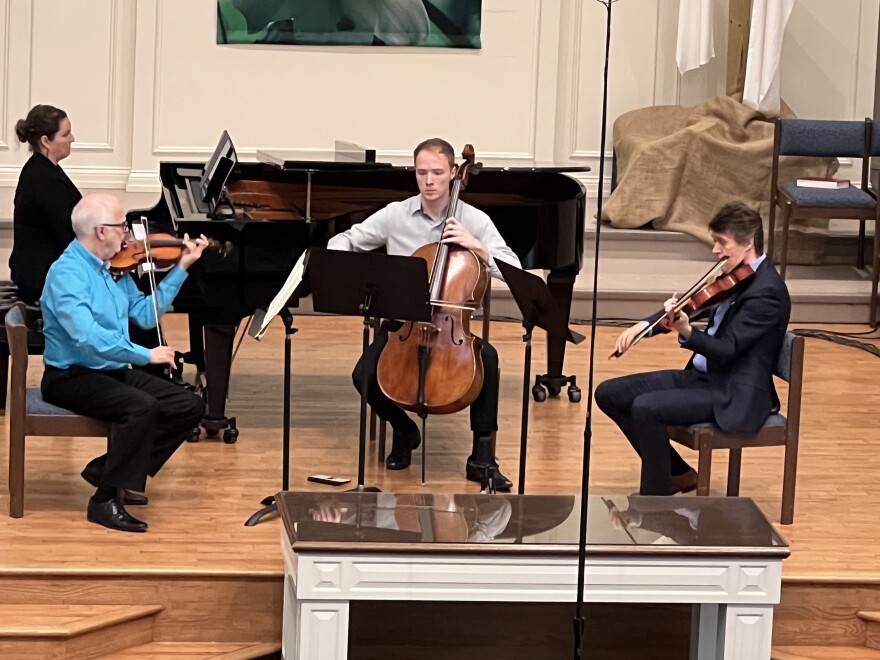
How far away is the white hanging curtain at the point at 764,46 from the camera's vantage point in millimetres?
8625

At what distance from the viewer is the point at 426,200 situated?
5199mm

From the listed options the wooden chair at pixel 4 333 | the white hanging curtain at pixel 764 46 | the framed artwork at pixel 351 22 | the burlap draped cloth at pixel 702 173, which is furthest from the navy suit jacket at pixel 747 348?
the framed artwork at pixel 351 22

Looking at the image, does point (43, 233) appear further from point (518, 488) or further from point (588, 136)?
point (588, 136)

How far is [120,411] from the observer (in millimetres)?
4480

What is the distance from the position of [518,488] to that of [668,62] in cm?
487

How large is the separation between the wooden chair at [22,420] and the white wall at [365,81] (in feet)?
14.6

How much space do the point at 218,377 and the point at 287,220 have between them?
0.63m

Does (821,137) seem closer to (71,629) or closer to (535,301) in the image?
(535,301)

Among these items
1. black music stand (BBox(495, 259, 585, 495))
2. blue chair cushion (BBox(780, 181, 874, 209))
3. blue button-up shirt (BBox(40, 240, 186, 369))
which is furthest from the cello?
blue chair cushion (BBox(780, 181, 874, 209))

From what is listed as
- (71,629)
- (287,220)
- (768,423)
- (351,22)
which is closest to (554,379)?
(287,220)

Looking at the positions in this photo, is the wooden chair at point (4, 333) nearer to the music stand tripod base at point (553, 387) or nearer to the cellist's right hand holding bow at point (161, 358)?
the cellist's right hand holding bow at point (161, 358)

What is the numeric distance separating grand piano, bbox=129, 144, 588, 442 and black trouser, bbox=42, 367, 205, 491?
0.77m

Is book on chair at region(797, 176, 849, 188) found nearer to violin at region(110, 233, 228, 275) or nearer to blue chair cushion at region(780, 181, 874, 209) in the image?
blue chair cushion at region(780, 181, 874, 209)

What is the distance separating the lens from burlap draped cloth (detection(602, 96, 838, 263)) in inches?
340
